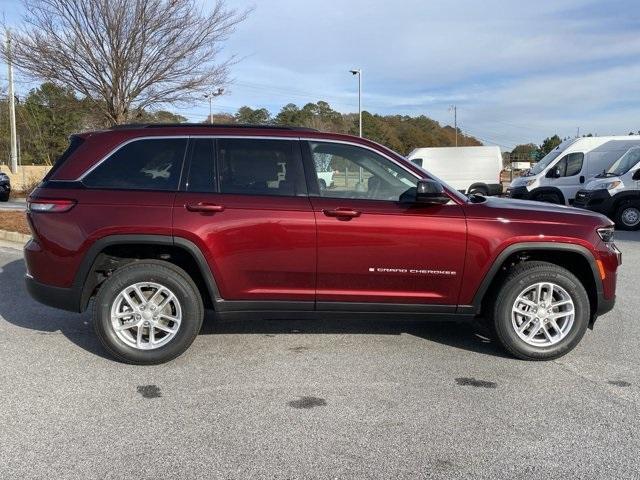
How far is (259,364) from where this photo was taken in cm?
448

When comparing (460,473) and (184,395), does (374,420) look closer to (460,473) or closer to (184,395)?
(460,473)

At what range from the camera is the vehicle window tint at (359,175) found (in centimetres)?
447

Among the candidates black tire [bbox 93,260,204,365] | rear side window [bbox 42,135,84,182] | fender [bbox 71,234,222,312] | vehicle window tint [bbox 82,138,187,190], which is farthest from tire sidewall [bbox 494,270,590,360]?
rear side window [bbox 42,135,84,182]

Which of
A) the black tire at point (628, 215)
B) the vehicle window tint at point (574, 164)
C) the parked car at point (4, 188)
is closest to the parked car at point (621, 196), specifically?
the black tire at point (628, 215)

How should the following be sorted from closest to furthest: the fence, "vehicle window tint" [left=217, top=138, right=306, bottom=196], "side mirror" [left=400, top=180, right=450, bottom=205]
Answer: "side mirror" [left=400, top=180, right=450, bottom=205], "vehicle window tint" [left=217, top=138, right=306, bottom=196], the fence

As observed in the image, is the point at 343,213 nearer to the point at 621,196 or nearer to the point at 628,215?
the point at 621,196

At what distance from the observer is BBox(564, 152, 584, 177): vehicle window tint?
16578 millimetres

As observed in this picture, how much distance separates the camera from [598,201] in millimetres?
14141

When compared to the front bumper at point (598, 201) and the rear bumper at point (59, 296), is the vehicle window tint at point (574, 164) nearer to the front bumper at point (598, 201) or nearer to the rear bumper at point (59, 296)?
the front bumper at point (598, 201)

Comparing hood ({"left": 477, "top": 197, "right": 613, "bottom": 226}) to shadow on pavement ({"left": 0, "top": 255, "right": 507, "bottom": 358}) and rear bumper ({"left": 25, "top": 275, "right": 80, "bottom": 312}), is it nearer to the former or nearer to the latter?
shadow on pavement ({"left": 0, "top": 255, "right": 507, "bottom": 358})

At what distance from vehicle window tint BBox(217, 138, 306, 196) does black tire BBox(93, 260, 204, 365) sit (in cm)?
79

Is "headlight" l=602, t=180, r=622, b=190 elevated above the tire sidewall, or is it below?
above

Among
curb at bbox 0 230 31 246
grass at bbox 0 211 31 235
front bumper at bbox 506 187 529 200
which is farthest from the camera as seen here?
front bumper at bbox 506 187 529 200

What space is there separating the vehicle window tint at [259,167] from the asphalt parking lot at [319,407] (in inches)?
54.9
